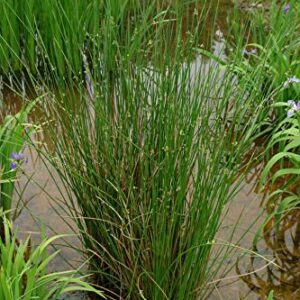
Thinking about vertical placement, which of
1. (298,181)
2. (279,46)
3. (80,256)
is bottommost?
(80,256)

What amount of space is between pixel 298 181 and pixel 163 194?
3.76 feet

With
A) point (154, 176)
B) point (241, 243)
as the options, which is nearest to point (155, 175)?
point (154, 176)

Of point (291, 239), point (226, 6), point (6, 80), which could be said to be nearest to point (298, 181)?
point (291, 239)

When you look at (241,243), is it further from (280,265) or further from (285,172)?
(285,172)

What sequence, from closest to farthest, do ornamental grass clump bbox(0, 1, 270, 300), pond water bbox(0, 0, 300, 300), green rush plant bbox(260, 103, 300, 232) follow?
ornamental grass clump bbox(0, 1, 270, 300), pond water bbox(0, 0, 300, 300), green rush plant bbox(260, 103, 300, 232)

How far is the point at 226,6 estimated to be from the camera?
4.76m

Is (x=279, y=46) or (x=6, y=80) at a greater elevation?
(x=279, y=46)

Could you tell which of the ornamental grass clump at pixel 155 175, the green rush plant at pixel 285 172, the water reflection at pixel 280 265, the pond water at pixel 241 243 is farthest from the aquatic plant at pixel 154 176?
the green rush plant at pixel 285 172

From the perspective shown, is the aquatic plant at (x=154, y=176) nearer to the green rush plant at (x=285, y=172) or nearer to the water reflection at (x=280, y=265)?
the water reflection at (x=280, y=265)

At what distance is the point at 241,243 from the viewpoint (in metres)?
2.39

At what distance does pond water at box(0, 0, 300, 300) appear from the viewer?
2.18m

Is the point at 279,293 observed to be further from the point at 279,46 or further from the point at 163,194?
the point at 279,46

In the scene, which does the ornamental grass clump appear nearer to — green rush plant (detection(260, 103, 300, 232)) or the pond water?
the pond water

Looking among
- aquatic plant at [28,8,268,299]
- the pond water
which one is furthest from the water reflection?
aquatic plant at [28,8,268,299]
